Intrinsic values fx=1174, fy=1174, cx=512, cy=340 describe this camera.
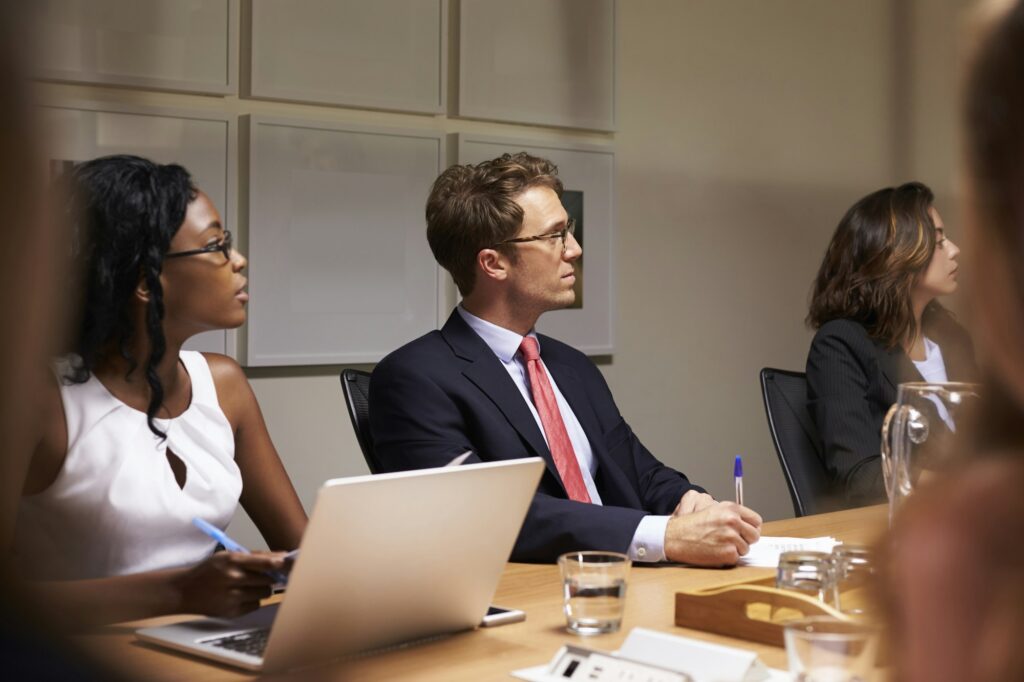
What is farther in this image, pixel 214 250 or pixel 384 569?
pixel 214 250

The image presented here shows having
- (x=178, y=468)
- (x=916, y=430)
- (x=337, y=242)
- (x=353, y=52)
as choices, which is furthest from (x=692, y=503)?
(x=353, y=52)

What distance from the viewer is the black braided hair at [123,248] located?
87.3 inches

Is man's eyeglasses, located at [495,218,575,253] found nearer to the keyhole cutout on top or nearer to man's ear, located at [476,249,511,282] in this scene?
man's ear, located at [476,249,511,282]

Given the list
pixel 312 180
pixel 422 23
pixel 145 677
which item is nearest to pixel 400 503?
pixel 145 677

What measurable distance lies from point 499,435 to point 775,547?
655 millimetres

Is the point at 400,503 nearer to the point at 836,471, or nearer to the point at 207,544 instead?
the point at 207,544

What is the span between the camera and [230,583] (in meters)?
1.59

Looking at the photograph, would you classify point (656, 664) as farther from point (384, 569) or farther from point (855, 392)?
point (855, 392)

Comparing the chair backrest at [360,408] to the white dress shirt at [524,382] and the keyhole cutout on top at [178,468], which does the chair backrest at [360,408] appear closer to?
the white dress shirt at [524,382]

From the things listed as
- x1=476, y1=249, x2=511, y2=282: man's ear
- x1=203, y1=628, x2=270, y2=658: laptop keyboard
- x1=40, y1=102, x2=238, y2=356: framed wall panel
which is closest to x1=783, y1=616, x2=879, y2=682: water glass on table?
x1=203, y1=628, x2=270, y2=658: laptop keyboard

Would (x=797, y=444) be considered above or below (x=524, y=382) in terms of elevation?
below

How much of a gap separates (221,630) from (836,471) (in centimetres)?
204

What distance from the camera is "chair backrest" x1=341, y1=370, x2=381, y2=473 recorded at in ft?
8.77

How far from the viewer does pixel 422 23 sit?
13.7ft
